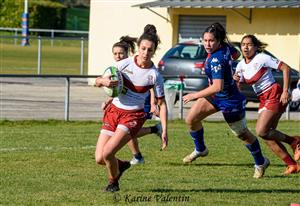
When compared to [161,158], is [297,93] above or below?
above

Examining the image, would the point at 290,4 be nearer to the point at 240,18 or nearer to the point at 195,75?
the point at 240,18

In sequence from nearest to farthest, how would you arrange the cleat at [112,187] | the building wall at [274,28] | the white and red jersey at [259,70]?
the cleat at [112,187] < the white and red jersey at [259,70] < the building wall at [274,28]

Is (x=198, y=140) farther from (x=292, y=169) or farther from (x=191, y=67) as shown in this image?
(x=191, y=67)

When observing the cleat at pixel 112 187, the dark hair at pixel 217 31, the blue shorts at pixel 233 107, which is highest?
the dark hair at pixel 217 31

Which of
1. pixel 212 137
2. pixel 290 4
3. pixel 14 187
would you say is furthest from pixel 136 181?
pixel 290 4

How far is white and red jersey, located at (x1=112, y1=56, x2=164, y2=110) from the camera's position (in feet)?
34.7

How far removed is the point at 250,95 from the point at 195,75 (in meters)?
1.69

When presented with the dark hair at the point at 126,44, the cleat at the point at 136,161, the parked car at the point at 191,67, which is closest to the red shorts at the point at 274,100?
the dark hair at the point at 126,44

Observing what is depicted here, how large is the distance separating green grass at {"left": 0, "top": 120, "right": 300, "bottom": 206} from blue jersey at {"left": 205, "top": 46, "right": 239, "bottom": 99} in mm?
1169

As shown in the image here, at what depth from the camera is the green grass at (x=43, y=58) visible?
40.7 meters

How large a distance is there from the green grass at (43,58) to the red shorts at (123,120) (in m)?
27.4

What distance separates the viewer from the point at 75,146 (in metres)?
15.9

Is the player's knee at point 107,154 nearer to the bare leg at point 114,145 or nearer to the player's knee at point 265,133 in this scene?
the bare leg at point 114,145

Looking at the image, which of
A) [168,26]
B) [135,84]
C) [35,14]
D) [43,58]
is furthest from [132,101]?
[35,14]
